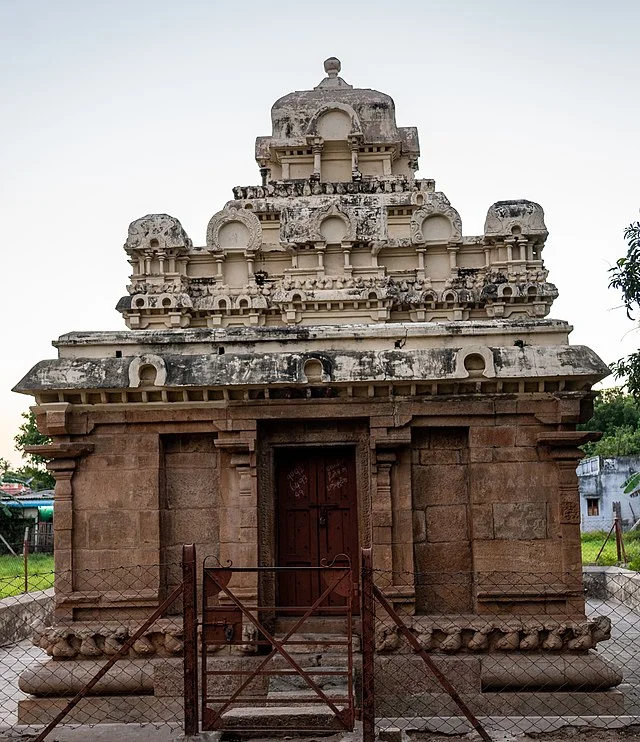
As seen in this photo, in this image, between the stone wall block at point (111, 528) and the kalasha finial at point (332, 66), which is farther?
the kalasha finial at point (332, 66)

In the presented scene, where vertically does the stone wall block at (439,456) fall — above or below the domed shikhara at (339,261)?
below

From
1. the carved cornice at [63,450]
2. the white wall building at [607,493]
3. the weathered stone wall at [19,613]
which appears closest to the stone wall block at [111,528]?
the carved cornice at [63,450]

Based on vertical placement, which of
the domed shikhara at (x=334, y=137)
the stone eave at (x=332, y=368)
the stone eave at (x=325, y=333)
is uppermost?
the domed shikhara at (x=334, y=137)

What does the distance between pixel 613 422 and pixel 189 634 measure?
53.0 m

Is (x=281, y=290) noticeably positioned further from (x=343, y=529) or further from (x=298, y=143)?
(x=343, y=529)

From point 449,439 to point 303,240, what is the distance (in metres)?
6.60

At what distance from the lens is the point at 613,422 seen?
55625mm

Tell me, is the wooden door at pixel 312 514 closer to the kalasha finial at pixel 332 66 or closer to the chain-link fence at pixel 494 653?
the chain-link fence at pixel 494 653

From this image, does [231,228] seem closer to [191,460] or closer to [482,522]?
[191,460]

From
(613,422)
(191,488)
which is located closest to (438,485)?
(191,488)

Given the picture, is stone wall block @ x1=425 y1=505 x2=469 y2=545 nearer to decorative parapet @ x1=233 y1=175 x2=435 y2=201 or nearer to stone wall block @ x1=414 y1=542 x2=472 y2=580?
stone wall block @ x1=414 y1=542 x2=472 y2=580

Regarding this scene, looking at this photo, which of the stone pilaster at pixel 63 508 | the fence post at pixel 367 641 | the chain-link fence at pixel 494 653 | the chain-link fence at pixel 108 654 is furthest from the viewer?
the stone pilaster at pixel 63 508

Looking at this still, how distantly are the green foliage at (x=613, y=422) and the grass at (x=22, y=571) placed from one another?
103 feet

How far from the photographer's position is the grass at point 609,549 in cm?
2292
